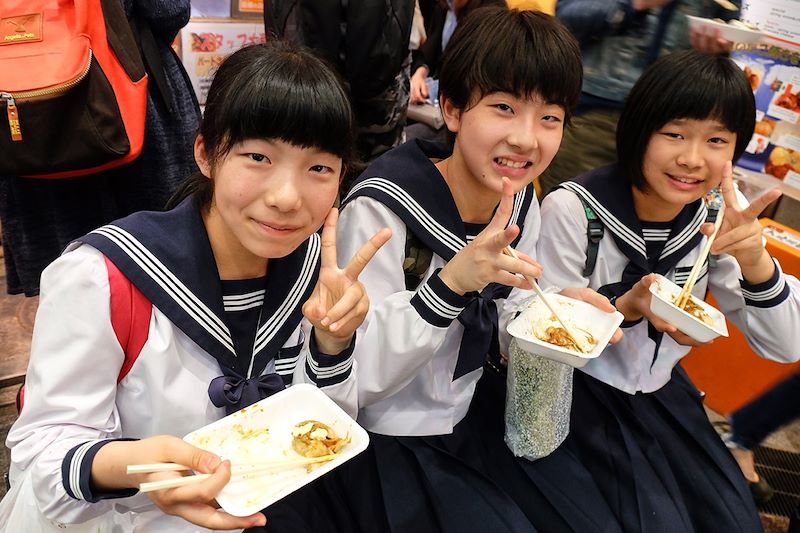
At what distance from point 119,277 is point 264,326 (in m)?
0.30

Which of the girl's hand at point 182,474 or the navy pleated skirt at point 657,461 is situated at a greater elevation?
the girl's hand at point 182,474

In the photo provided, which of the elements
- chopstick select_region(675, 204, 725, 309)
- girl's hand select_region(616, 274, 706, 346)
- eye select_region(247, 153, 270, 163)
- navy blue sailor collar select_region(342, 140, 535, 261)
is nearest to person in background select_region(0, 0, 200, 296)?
navy blue sailor collar select_region(342, 140, 535, 261)

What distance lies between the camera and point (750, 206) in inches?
62.6

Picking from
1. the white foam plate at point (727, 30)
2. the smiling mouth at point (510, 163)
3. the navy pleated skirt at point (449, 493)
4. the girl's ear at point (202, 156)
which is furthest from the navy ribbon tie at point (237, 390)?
the white foam plate at point (727, 30)

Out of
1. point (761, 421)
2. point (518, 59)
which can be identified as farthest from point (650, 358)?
point (518, 59)

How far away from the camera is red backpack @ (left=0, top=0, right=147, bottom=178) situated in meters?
1.62

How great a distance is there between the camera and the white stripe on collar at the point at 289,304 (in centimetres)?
130

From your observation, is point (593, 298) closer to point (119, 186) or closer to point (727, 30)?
point (727, 30)

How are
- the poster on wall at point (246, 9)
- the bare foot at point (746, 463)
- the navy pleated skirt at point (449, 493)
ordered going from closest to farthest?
the navy pleated skirt at point (449, 493)
the bare foot at point (746, 463)
the poster on wall at point (246, 9)

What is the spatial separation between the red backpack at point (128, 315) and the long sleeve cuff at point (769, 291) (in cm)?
152

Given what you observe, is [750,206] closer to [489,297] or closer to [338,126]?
[489,297]

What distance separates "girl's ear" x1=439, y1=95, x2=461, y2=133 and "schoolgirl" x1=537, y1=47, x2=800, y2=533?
39 cm

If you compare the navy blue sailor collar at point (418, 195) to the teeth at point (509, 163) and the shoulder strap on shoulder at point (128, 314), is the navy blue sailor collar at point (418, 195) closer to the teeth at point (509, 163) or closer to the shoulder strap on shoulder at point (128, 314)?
the teeth at point (509, 163)

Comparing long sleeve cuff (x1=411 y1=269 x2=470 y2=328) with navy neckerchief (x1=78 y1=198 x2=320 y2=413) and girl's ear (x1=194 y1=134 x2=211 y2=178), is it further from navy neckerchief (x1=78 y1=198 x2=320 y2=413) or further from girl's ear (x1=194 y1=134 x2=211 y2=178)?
girl's ear (x1=194 y1=134 x2=211 y2=178)
